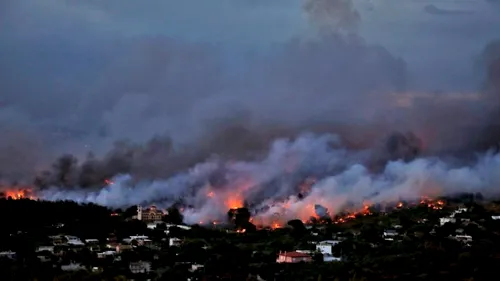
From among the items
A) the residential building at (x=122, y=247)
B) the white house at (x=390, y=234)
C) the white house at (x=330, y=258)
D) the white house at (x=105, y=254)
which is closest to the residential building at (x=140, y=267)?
the white house at (x=105, y=254)

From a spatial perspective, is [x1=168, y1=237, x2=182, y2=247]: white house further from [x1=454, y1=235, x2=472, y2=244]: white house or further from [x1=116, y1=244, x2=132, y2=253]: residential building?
[x1=454, y1=235, x2=472, y2=244]: white house

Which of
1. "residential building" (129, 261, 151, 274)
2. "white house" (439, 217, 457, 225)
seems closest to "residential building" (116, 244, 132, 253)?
"residential building" (129, 261, 151, 274)

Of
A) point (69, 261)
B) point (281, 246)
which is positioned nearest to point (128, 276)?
point (69, 261)

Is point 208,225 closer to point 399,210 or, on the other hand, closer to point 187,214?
point 187,214

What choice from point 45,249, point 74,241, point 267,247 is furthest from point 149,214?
point 267,247

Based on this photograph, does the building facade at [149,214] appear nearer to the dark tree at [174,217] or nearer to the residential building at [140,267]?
the dark tree at [174,217]

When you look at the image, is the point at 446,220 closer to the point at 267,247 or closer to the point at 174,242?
the point at 267,247
